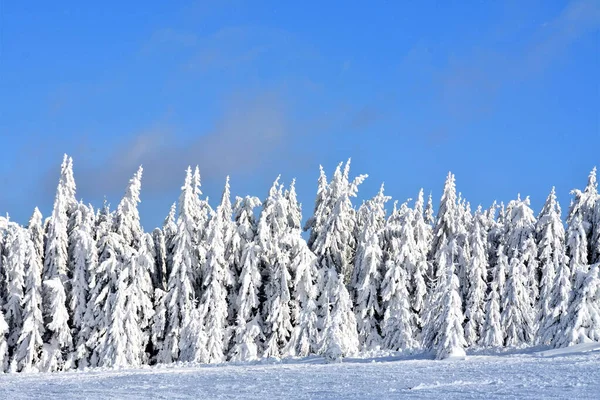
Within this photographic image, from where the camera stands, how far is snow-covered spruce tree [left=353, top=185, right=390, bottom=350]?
50.6 m

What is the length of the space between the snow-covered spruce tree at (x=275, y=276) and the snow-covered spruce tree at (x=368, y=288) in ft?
16.0

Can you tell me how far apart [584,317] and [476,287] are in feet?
67.8

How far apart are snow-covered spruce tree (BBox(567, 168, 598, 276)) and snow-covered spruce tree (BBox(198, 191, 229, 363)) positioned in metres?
22.4

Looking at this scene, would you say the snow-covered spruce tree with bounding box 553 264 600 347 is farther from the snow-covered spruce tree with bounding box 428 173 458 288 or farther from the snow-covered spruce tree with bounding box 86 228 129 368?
the snow-covered spruce tree with bounding box 86 228 129 368

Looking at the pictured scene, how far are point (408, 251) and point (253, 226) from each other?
37.9ft

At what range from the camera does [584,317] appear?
2989 centimetres

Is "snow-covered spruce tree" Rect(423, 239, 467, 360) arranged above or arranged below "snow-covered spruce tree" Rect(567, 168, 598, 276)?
below

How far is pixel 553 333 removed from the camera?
103 ft

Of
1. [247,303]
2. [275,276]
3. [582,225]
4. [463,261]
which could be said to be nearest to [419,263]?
[463,261]

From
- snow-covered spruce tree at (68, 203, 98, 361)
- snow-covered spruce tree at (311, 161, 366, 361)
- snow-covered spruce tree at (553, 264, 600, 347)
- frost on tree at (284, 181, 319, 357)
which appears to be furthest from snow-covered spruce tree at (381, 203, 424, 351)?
snow-covered spruce tree at (68, 203, 98, 361)

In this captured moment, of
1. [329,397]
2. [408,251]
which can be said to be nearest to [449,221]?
[408,251]

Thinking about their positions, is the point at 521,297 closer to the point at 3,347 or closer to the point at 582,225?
the point at 582,225

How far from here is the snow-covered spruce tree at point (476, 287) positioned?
48969 millimetres

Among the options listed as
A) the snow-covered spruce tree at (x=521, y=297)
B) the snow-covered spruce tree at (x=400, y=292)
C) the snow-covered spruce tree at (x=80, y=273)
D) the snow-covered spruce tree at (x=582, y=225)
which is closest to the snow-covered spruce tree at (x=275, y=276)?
the snow-covered spruce tree at (x=400, y=292)
